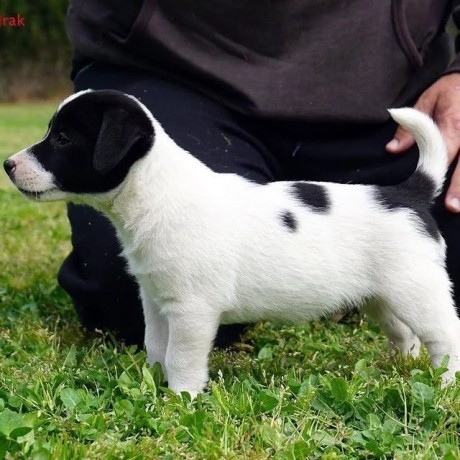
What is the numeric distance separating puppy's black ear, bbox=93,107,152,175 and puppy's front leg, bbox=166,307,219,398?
0.52 meters

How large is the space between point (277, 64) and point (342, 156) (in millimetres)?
492

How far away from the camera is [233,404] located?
111 inches

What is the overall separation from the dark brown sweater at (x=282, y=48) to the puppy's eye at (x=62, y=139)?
1159 millimetres

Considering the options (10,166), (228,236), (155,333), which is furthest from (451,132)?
(10,166)

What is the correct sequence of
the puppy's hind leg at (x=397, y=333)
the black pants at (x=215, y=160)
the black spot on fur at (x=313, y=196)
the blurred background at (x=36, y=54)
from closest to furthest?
the black spot on fur at (x=313, y=196) < the puppy's hind leg at (x=397, y=333) < the black pants at (x=215, y=160) < the blurred background at (x=36, y=54)

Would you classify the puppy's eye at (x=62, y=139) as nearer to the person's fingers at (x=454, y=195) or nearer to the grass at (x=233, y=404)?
the grass at (x=233, y=404)

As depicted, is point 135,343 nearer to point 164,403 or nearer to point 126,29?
point 164,403

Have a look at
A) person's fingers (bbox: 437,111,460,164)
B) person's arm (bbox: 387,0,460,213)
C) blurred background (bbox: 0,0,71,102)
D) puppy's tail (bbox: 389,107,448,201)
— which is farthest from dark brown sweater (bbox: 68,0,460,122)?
blurred background (bbox: 0,0,71,102)

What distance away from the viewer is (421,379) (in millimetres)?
2986

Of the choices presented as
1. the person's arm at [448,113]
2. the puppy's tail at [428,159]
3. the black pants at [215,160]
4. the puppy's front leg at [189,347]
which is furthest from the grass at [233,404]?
the person's arm at [448,113]

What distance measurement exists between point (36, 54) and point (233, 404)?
15.8 m

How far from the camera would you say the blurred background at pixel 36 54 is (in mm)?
16938

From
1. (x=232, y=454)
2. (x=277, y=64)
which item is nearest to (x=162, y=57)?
(x=277, y=64)

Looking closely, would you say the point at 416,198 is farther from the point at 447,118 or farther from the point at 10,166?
the point at 10,166
